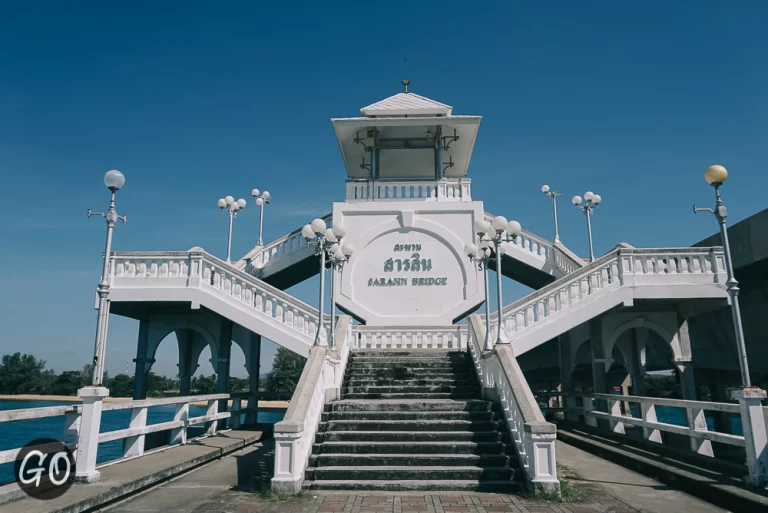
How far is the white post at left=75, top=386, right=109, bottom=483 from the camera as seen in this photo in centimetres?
743

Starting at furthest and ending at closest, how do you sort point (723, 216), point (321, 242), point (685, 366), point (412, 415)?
point (685, 366)
point (321, 242)
point (412, 415)
point (723, 216)

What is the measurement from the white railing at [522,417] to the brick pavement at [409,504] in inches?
18.9

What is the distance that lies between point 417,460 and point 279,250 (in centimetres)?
1216

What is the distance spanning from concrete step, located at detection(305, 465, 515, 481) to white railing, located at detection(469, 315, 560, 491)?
0.53 metres

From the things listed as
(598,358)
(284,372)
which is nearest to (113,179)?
(598,358)

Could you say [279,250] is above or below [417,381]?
above

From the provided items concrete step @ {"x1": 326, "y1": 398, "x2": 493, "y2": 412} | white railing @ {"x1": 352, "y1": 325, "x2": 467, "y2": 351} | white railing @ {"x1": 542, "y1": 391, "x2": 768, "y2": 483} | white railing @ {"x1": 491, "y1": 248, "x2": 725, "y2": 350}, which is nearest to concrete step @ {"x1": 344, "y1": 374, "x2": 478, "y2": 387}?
concrete step @ {"x1": 326, "y1": 398, "x2": 493, "y2": 412}

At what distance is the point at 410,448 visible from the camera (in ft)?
28.8

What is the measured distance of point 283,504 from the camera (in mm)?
6984

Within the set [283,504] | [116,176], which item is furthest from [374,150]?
[283,504]

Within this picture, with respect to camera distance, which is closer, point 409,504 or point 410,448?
point 409,504

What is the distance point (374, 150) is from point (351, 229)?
12.9 feet

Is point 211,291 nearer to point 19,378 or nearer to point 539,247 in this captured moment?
point 539,247

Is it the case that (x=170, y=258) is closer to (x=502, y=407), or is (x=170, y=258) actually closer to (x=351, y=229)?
(x=351, y=229)
